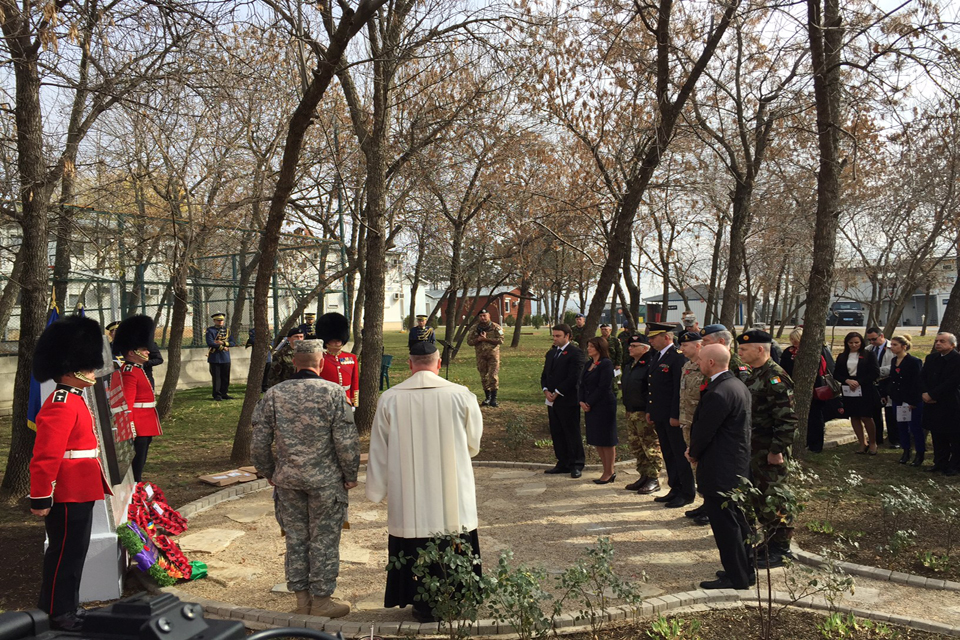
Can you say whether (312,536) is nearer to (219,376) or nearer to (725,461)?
(725,461)

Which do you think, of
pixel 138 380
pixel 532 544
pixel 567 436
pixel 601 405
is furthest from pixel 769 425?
pixel 138 380

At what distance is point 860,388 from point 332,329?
741 centimetres

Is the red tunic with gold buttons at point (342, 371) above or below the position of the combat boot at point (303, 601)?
above

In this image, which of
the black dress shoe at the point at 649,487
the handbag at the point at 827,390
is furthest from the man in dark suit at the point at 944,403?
the black dress shoe at the point at 649,487

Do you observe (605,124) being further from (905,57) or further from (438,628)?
(438,628)

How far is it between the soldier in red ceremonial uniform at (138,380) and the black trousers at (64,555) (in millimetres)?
3036

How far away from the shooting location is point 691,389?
7.08 meters

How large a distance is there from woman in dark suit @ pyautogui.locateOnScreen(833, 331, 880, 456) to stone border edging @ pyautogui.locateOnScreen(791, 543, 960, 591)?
5189 millimetres

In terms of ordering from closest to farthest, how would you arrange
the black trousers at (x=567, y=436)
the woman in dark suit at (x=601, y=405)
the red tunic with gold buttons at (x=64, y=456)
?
the red tunic with gold buttons at (x=64, y=456) → the woman in dark suit at (x=601, y=405) → the black trousers at (x=567, y=436)

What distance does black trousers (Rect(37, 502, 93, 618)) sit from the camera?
15.2ft

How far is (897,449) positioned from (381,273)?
8210mm

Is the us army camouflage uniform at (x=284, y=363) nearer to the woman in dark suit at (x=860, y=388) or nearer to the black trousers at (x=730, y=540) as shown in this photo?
the black trousers at (x=730, y=540)

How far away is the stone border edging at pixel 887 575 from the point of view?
532cm

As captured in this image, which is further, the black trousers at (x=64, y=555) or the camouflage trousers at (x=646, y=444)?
the camouflage trousers at (x=646, y=444)
